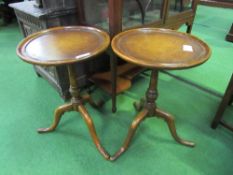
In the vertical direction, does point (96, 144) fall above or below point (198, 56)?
below

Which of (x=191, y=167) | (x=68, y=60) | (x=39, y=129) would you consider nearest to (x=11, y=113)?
(x=39, y=129)

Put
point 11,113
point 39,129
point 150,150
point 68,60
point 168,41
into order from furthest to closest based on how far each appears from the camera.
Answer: point 11,113 → point 39,129 → point 150,150 → point 168,41 → point 68,60

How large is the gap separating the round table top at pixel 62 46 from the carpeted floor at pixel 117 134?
715 millimetres

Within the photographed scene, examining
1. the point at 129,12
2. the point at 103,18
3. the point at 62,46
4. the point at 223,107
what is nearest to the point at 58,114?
the point at 62,46

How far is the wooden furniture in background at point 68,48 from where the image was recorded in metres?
0.96

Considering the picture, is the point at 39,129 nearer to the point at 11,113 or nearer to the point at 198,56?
the point at 11,113

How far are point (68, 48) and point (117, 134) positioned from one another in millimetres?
769

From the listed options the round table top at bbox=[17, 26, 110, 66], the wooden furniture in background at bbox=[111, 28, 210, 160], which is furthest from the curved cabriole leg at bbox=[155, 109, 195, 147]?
the round table top at bbox=[17, 26, 110, 66]

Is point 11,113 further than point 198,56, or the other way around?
point 11,113

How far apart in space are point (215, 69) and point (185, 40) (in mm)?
1382

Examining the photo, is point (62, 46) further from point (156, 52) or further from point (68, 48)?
point (156, 52)

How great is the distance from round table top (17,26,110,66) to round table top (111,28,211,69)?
13cm

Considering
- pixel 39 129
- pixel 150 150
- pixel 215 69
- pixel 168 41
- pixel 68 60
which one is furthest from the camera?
pixel 215 69

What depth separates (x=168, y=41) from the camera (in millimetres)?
1131
